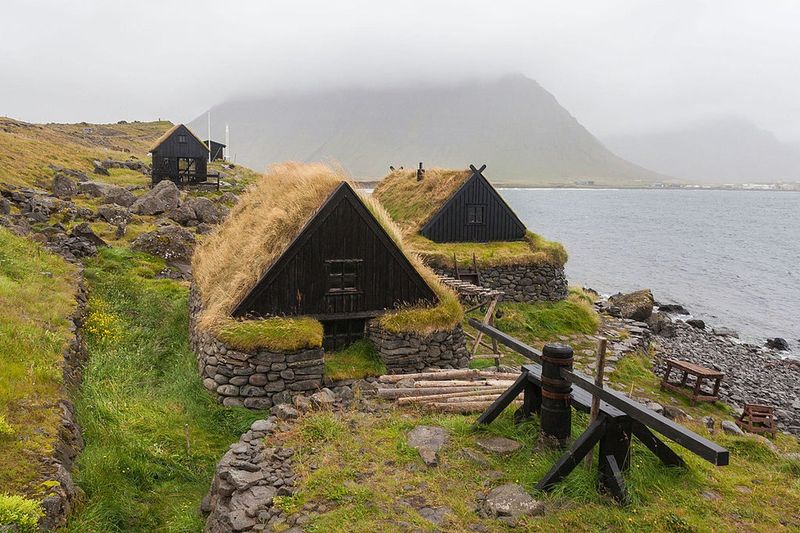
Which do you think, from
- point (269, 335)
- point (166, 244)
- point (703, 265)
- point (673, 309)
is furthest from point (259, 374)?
point (703, 265)

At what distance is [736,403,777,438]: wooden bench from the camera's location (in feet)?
66.1

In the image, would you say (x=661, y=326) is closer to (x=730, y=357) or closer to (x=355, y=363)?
(x=730, y=357)

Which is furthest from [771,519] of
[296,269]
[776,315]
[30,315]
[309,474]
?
[776,315]

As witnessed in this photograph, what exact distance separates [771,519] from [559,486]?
3.10m

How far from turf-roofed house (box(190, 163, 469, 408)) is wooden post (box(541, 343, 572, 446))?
773cm

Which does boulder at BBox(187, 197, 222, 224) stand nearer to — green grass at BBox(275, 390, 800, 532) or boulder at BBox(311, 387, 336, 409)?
boulder at BBox(311, 387, 336, 409)

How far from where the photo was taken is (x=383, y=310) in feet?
57.1

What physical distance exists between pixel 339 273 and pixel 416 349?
138 inches

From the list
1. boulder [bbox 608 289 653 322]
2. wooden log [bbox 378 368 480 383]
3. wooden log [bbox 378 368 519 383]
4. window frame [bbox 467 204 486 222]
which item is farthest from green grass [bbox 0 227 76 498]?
boulder [bbox 608 289 653 322]

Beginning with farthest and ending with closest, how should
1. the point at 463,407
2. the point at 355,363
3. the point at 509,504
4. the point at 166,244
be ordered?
the point at 166,244, the point at 355,363, the point at 463,407, the point at 509,504

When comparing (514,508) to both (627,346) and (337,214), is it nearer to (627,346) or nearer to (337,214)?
(337,214)

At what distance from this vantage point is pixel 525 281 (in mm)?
32062

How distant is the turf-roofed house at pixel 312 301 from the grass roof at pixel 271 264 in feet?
0.13

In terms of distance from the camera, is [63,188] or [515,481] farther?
[63,188]
